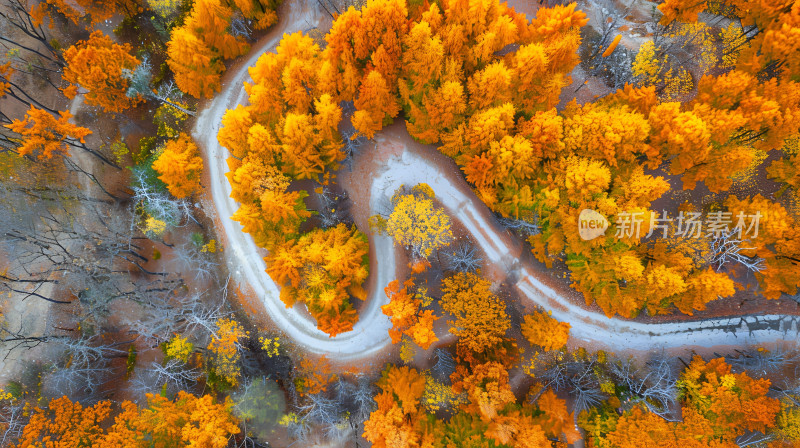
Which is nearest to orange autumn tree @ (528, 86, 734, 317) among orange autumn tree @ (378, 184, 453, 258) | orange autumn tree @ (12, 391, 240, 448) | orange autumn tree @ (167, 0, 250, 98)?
orange autumn tree @ (378, 184, 453, 258)

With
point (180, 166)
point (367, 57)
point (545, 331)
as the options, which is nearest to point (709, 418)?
point (545, 331)

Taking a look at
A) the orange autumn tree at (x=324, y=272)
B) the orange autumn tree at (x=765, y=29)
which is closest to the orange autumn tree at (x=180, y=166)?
the orange autumn tree at (x=324, y=272)

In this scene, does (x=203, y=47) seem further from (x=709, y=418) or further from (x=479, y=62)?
(x=709, y=418)

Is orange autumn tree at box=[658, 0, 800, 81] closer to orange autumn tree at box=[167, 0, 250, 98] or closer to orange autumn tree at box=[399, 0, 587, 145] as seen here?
orange autumn tree at box=[399, 0, 587, 145]

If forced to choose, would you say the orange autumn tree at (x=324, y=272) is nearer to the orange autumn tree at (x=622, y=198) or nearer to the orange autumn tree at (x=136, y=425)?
the orange autumn tree at (x=136, y=425)

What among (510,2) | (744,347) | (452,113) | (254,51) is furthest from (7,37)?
(744,347)

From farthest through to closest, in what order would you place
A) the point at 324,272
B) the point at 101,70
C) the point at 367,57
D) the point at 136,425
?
1. the point at 136,425
2. the point at 101,70
3. the point at 324,272
4. the point at 367,57

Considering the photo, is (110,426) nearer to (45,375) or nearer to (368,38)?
(45,375)
